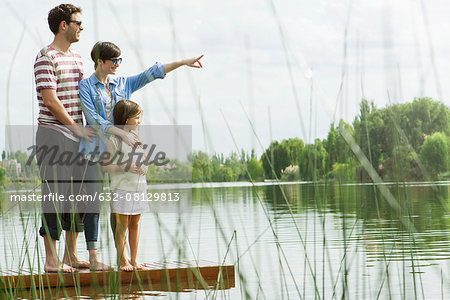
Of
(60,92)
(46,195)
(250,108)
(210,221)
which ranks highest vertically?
(60,92)

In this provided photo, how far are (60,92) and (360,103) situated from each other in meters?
1.87

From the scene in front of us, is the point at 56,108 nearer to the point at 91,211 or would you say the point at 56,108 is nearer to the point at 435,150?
the point at 91,211

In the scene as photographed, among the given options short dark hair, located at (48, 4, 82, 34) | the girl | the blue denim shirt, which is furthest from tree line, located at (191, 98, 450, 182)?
short dark hair, located at (48, 4, 82, 34)

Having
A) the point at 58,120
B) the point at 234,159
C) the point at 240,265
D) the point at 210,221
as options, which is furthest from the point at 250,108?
the point at 210,221

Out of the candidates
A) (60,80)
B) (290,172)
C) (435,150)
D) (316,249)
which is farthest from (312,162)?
(435,150)

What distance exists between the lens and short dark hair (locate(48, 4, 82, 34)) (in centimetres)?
319

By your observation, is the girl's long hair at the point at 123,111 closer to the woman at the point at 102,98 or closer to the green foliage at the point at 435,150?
the woman at the point at 102,98

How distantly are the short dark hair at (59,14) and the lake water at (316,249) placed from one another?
1005mm

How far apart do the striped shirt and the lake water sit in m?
0.52

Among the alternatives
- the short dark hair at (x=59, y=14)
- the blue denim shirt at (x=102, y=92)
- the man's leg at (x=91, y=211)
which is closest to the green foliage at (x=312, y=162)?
the blue denim shirt at (x=102, y=92)

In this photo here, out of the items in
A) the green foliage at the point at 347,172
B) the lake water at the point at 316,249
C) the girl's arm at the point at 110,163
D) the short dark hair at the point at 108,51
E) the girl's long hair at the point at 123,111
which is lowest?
the lake water at the point at 316,249

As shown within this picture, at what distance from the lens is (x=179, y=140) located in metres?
1.48

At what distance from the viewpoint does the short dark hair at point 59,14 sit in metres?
3.19

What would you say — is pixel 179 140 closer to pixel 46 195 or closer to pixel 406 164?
pixel 406 164
